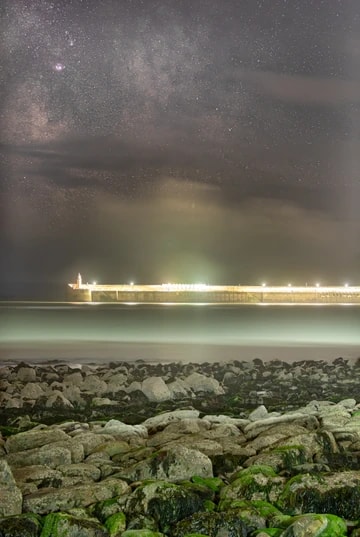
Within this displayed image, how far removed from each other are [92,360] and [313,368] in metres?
7.15

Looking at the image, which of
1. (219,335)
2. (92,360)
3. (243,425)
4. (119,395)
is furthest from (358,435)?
(219,335)

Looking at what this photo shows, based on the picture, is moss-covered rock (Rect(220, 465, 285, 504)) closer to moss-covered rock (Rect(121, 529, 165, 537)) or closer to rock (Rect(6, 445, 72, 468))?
moss-covered rock (Rect(121, 529, 165, 537))

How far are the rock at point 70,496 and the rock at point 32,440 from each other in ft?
6.64

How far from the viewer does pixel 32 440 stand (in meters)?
9.71

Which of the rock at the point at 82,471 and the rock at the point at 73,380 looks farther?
the rock at the point at 73,380

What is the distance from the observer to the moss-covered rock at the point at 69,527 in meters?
6.74

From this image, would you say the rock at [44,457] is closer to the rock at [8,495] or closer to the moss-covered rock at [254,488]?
the rock at [8,495]

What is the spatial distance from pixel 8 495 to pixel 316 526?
8.92 ft

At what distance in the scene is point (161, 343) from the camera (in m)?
29.7

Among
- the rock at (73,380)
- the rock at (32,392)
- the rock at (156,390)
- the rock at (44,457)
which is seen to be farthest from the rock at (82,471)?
the rock at (73,380)

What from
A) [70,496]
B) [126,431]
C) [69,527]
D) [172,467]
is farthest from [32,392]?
[69,527]

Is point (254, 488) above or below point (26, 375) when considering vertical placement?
below

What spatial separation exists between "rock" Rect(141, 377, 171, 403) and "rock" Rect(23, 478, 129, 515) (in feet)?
20.9

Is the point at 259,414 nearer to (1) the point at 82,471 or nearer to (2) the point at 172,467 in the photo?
(2) the point at 172,467
